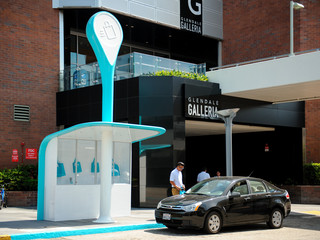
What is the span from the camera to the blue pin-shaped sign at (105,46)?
42.4 feet

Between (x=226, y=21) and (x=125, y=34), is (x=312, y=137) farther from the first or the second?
(x=125, y=34)

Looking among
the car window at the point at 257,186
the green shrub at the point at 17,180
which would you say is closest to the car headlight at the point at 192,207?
the car window at the point at 257,186

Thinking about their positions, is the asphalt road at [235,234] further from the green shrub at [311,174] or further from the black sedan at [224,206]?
the green shrub at [311,174]

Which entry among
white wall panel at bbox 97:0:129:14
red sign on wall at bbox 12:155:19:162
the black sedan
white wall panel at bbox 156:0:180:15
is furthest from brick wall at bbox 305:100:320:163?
red sign on wall at bbox 12:155:19:162

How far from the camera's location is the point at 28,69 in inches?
846

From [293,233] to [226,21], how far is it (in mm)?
18627

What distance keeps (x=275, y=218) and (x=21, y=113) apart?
12758 millimetres

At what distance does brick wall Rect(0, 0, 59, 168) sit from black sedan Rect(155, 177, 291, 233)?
10736 mm

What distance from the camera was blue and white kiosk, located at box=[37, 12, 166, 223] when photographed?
1295cm

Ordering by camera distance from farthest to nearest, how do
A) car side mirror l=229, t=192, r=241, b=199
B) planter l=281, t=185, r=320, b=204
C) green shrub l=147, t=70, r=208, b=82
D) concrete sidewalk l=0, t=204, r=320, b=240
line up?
planter l=281, t=185, r=320, b=204
green shrub l=147, t=70, r=208, b=82
car side mirror l=229, t=192, r=241, b=199
concrete sidewalk l=0, t=204, r=320, b=240

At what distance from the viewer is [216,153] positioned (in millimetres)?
28953

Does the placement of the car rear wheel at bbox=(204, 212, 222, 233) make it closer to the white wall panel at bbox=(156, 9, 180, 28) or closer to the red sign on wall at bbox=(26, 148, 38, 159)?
the red sign on wall at bbox=(26, 148, 38, 159)

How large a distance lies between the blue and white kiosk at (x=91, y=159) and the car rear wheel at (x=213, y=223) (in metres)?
2.93

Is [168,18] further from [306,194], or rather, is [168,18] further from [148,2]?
[306,194]
